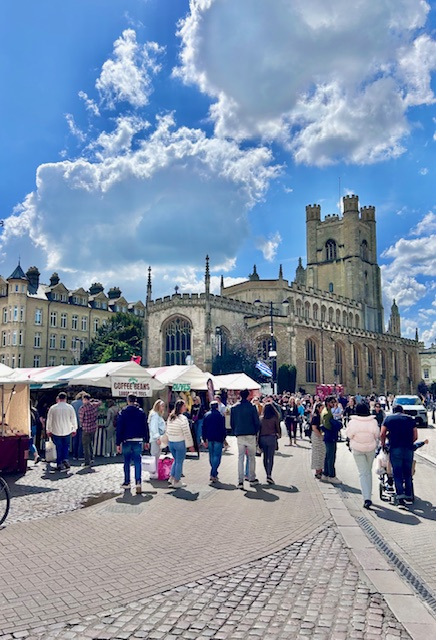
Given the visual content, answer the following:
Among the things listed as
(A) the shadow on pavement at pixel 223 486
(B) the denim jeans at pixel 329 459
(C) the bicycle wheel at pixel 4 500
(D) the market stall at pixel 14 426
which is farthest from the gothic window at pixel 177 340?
(C) the bicycle wheel at pixel 4 500

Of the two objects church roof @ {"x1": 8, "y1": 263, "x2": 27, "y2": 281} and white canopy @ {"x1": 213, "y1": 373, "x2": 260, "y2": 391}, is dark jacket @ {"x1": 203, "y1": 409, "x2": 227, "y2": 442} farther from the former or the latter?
church roof @ {"x1": 8, "y1": 263, "x2": 27, "y2": 281}

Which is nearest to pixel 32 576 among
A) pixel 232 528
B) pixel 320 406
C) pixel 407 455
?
pixel 232 528

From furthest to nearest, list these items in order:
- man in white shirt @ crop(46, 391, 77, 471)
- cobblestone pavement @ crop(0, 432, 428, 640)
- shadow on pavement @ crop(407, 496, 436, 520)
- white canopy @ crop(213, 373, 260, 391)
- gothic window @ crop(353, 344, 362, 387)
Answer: gothic window @ crop(353, 344, 362, 387) < white canopy @ crop(213, 373, 260, 391) < man in white shirt @ crop(46, 391, 77, 471) < shadow on pavement @ crop(407, 496, 436, 520) < cobblestone pavement @ crop(0, 432, 428, 640)

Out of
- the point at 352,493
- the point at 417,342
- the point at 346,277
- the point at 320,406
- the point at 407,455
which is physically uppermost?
the point at 346,277

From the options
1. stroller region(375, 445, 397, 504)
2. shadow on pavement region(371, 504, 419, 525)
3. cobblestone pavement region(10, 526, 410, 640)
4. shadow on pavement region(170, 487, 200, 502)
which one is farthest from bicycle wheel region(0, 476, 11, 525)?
stroller region(375, 445, 397, 504)

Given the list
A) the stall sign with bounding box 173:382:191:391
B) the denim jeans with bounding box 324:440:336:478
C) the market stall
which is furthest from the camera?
the stall sign with bounding box 173:382:191:391

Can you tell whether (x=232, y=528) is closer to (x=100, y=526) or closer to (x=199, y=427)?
(x=100, y=526)

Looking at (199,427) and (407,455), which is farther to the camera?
(199,427)

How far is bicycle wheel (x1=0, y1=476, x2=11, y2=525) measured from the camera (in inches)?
270

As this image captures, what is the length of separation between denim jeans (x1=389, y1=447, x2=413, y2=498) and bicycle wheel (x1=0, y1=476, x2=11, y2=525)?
20.2 feet

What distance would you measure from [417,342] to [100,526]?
72873 millimetres

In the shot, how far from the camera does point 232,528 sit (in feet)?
22.2

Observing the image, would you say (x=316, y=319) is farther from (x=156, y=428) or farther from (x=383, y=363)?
(x=156, y=428)

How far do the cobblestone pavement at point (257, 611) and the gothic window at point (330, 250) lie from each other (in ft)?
241
